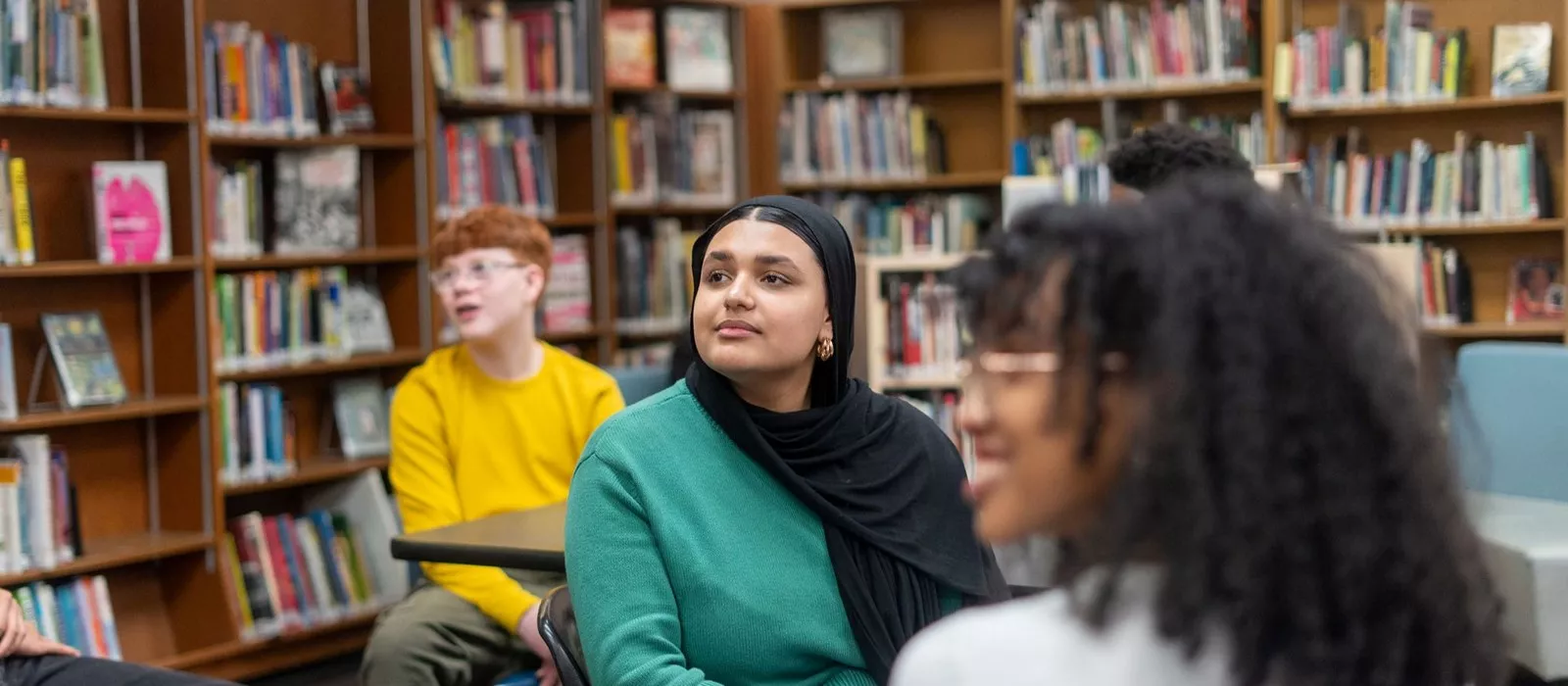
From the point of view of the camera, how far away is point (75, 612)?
3982mm

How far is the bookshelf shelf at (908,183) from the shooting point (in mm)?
5789

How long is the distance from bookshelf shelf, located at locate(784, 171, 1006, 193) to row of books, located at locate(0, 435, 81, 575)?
116 inches

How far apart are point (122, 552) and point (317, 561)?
60 centimetres

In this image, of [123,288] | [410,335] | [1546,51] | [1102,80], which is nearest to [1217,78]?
[1102,80]

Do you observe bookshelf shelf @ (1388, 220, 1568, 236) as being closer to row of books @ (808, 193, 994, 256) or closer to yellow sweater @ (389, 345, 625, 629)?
row of books @ (808, 193, 994, 256)

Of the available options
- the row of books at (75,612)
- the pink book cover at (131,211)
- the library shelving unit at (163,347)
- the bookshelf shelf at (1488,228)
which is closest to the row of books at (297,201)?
the library shelving unit at (163,347)

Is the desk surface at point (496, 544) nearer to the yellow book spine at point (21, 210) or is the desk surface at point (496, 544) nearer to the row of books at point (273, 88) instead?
the yellow book spine at point (21, 210)

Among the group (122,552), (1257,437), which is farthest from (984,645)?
(122,552)

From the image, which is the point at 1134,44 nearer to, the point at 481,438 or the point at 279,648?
the point at 481,438

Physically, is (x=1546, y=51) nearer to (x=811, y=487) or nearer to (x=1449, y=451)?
(x=811, y=487)

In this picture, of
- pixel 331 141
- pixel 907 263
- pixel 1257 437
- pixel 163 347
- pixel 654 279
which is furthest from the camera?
pixel 654 279

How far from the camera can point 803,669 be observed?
5.99 feet

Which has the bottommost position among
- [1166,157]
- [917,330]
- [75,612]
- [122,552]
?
[75,612]

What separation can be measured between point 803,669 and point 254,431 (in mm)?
2993
